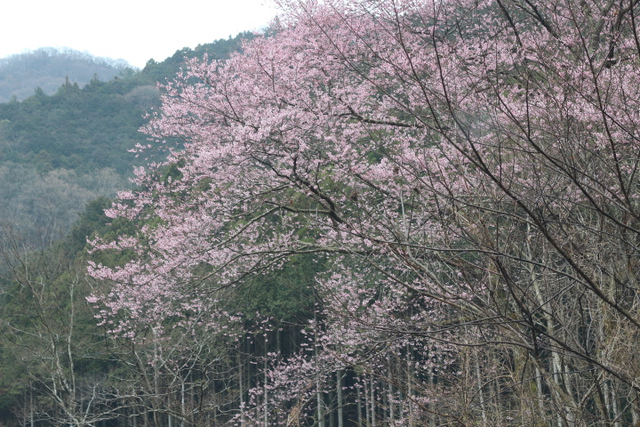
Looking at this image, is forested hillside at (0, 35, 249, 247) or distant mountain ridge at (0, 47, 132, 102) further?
distant mountain ridge at (0, 47, 132, 102)

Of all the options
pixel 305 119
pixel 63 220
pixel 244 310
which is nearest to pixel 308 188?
pixel 305 119

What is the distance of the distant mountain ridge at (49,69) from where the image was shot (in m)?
74.1

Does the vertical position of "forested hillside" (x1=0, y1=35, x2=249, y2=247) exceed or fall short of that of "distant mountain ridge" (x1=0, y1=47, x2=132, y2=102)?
it falls short

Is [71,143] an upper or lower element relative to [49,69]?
lower

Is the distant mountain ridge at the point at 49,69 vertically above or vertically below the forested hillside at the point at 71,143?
above

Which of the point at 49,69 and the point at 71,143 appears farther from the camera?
the point at 49,69

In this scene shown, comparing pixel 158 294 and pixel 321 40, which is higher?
pixel 321 40

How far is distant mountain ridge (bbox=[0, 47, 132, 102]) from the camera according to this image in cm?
7406

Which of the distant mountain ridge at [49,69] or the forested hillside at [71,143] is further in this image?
the distant mountain ridge at [49,69]

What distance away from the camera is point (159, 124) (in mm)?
6977

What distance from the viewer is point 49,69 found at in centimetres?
8006

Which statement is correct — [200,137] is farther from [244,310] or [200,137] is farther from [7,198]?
[7,198]

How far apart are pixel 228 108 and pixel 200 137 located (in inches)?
26.2

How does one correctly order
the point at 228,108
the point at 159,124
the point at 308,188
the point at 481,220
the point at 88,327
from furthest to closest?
the point at 88,327
the point at 159,124
the point at 228,108
the point at 308,188
the point at 481,220
